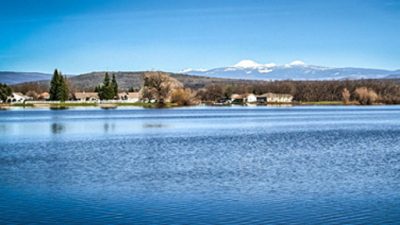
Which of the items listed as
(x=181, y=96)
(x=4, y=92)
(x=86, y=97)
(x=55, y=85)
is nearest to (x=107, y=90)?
(x=55, y=85)

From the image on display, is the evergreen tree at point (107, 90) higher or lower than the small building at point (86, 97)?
higher

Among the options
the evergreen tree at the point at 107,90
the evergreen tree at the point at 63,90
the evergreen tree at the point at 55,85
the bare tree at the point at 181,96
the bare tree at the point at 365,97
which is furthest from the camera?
the bare tree at the point at 365,97

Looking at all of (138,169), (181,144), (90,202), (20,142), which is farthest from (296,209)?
(20,142)

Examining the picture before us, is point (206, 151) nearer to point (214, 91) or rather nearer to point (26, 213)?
point (26, 213)

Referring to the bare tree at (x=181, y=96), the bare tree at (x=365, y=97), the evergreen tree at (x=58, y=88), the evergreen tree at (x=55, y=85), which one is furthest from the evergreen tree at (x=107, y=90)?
the bare tree at (x=365, y=97)

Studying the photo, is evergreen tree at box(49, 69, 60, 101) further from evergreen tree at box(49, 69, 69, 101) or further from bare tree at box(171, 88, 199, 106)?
bare tree at box(171, 88, 199, 106)

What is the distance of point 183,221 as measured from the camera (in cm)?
1344

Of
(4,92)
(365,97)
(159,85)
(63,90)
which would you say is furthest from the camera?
(365,97)

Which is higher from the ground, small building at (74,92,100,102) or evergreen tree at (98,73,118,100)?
evergreen tree at (98,73,118,100)

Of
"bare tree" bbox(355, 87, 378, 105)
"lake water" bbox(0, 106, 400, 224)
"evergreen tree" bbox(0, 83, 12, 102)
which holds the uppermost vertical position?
"evergreen tree" bbox(0, 83, 12, 102)

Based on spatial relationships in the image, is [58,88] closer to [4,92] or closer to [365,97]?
[4,92]

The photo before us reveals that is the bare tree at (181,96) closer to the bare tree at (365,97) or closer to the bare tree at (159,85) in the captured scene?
the bare tree at (159,85)

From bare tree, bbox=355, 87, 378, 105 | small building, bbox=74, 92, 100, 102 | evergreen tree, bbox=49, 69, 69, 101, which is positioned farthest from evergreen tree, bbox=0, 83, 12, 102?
bare tree, bbox=355, 87, 378, 105

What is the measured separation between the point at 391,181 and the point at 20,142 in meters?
24.1
